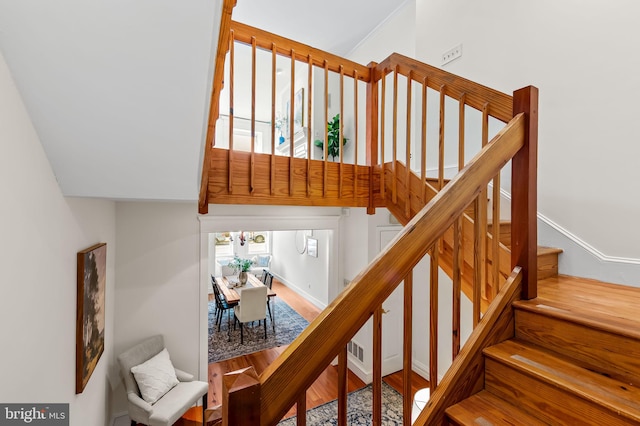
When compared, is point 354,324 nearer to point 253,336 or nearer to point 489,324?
point 489,324

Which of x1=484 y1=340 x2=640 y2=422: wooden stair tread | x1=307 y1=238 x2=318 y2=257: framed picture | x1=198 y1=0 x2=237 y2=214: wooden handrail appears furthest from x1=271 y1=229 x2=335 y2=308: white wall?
x1=484 y1=340 x2=640 y2=422: wooden stair tread

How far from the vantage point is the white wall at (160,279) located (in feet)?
9.83

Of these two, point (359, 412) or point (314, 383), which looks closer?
point (359, 412)

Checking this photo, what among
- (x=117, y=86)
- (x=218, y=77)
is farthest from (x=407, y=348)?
(x=117, y=86)

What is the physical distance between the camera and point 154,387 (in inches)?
105

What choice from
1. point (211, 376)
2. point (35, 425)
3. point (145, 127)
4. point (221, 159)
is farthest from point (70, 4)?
point (211, 376)

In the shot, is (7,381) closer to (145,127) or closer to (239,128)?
(145,127)

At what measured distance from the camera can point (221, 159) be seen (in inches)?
72.0

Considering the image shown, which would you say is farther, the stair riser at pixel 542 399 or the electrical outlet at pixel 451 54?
the electrical outlet at pixel 451 54

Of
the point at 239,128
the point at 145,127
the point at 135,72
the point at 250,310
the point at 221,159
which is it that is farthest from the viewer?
the point at 239,128

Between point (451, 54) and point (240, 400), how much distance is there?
3311 mm

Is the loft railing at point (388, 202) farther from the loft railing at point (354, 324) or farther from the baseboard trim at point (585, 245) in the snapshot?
the baseboard trim at point (585, 245)

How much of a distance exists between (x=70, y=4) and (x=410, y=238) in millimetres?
1166

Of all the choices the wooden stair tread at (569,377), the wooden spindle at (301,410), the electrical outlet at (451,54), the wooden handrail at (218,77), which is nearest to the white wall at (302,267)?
the electrical outlet at (451,54)
